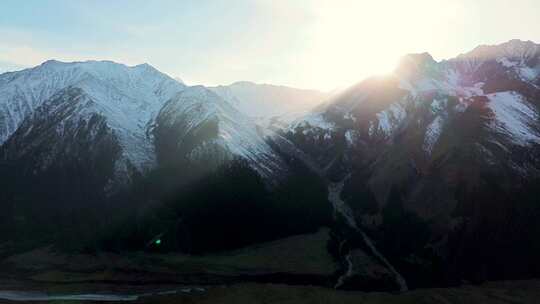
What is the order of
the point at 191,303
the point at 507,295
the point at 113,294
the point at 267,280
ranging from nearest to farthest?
1. the point at 191,303
2. the point at 113,294
3. the point at 507,295
4. the point at 267,280

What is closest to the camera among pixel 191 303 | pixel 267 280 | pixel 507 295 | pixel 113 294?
pixel 191 303

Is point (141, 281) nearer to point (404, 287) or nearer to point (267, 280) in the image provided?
point (267, 280)

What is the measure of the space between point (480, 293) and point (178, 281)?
98.0 meters

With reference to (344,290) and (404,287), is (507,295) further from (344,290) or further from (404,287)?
(344,290)

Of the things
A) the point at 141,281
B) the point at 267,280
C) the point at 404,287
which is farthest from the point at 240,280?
the point at 404,287

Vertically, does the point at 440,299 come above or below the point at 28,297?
below

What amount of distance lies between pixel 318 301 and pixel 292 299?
7.44 m

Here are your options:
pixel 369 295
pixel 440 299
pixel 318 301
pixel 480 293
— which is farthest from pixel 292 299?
pixel 480 293

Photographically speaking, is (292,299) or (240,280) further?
(240,280)

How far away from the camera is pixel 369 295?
179750 mm

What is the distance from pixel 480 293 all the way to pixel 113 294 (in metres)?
115

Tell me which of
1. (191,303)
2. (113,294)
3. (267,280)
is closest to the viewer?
(191,303)

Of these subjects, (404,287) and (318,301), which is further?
(404,287)

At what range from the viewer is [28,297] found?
6673 inches
